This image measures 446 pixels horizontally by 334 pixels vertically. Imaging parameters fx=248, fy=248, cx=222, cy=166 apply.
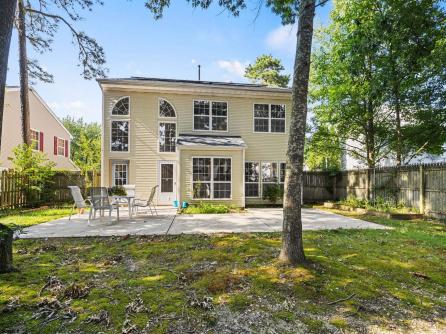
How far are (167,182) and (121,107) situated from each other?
4.38m

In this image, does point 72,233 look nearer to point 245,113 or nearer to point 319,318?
point 319,318

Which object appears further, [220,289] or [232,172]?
[232,172]

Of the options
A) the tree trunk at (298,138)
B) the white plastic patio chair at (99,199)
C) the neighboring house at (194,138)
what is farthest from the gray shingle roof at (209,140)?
the tree trunk at (298,138)

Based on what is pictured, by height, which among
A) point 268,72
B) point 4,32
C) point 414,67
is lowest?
point 4,32

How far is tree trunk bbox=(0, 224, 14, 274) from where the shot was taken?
11.0 ft

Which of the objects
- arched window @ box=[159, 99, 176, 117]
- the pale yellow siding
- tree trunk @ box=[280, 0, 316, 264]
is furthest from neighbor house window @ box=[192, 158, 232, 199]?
tree trunk @ box=[280, 0, 316, 264]

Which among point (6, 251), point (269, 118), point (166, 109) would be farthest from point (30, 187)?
point (269, 118)

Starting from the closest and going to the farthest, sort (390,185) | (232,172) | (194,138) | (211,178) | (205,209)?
(205,209) < (390,185) < (211,178) < (232,172) < (194,138)

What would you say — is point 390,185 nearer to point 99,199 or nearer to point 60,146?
point 99,199

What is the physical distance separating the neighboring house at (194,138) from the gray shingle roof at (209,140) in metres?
0.05

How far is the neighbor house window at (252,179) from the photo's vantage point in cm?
1301

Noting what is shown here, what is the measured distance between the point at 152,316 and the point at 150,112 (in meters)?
11.3

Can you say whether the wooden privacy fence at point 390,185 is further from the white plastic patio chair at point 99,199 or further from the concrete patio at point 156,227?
the white plastic patio chair at point 99,199

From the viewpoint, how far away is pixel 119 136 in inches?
485
